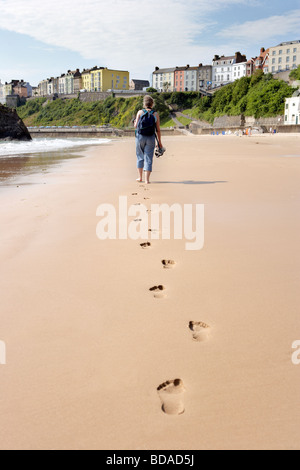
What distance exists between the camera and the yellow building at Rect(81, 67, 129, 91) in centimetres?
11844

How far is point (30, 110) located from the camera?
129 m

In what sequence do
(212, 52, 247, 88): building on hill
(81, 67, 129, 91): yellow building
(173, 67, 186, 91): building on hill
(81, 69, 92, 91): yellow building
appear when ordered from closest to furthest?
(212, 52, 247, 88): building on hill < (173, 67, 186, 91): building on hill < (81, 67, 129, 91): yellow building < (81, 69, 92, 91): yellow building

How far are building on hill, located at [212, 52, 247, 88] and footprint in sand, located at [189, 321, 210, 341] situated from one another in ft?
335

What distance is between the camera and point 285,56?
69625 mm

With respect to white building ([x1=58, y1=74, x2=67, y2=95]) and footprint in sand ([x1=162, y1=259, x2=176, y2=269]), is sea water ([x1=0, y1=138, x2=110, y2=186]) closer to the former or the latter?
footprint in sand ([x1=162, y1=259, x2=176, y2=269])

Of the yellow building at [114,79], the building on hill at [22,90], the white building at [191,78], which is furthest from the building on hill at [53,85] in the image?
the white building at [191,78]

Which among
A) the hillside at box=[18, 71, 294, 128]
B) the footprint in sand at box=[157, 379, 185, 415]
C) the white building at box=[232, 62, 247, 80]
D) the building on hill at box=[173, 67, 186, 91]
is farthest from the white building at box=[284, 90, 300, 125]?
the building on hill at box=[173, 67, 186, 91]

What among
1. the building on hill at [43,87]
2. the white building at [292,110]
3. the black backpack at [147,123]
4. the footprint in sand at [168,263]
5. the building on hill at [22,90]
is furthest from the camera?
the building on hill at [22,90]

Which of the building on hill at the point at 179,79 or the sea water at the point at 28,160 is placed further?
the building on hill at the point at 179,79

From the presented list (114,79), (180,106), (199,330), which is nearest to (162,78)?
(114,79)

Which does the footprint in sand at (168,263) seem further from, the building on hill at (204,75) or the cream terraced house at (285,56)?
the building on hill at (204,75)

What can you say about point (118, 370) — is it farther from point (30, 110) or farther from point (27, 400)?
point (30, 110)

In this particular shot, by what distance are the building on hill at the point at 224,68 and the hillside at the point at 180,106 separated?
32.7ft

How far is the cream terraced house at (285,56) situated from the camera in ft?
224
